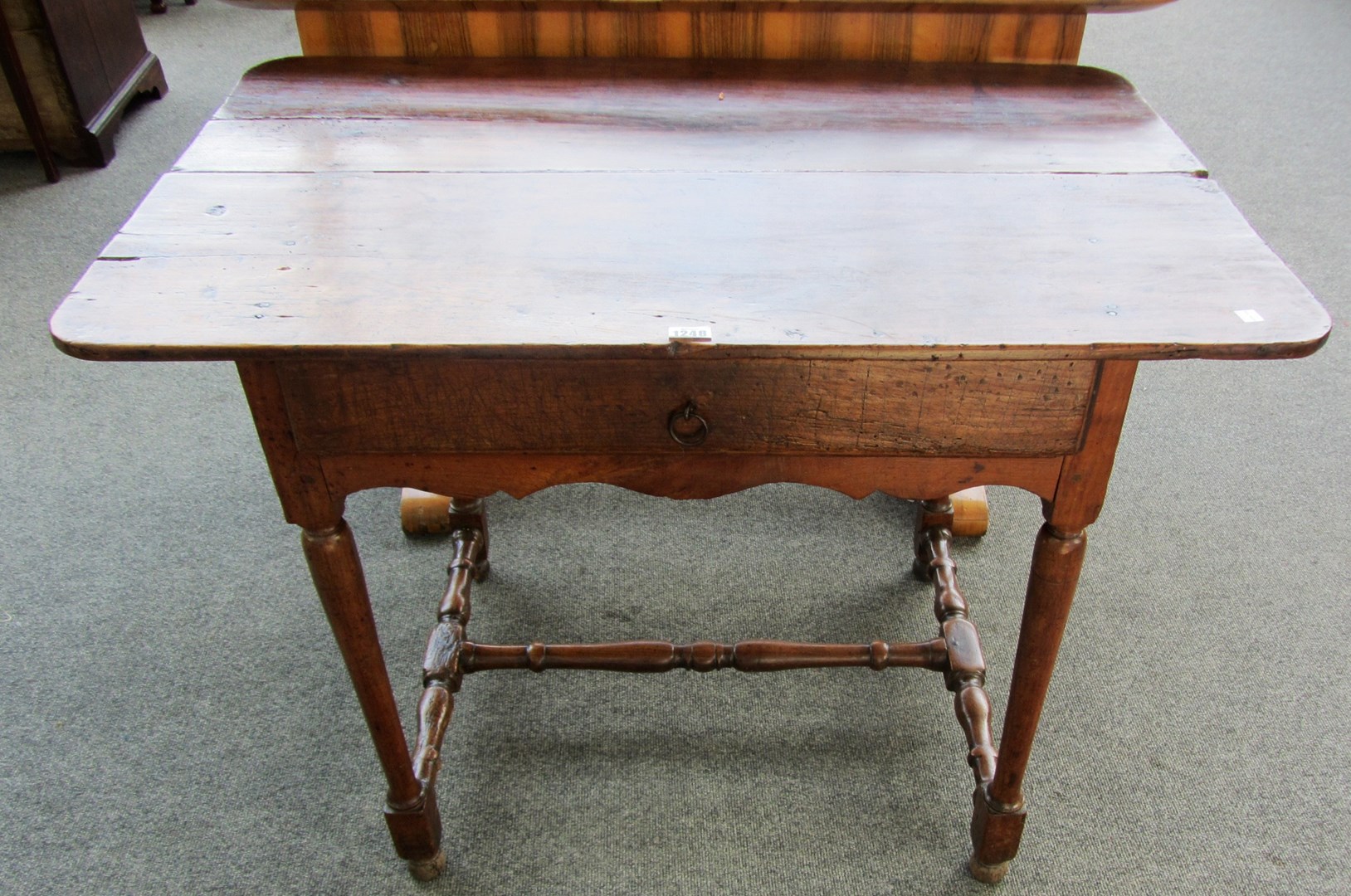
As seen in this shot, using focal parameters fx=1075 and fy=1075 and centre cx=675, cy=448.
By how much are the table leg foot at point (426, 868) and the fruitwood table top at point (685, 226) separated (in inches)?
31.3

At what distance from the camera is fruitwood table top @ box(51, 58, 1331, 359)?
0.92m

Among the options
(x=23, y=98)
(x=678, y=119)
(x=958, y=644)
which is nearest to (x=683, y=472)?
(x=678, y=119)

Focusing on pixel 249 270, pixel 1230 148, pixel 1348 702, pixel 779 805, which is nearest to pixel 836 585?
pixel 779 805

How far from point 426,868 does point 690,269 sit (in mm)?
897

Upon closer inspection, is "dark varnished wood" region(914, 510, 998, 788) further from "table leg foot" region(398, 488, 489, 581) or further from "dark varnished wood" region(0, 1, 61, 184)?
"dark varnished wood" region(0, 1, 61, 184)

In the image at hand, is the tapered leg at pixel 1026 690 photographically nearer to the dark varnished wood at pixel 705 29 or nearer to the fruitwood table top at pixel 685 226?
the fruitwood table top at pixel 685 226

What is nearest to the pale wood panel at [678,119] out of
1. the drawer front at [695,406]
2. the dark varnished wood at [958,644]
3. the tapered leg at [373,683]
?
the drawer front at [695,406]

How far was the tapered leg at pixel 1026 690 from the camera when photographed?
45.4 inches

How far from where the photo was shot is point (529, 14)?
147 cm

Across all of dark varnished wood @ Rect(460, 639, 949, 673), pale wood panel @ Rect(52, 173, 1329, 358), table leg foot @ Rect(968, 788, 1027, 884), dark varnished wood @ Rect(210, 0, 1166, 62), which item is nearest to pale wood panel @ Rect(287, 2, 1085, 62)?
dark varnished wood @ Rect(210, 0, 1166, 62)

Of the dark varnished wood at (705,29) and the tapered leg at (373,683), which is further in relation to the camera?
the dark varnished wood at (705,29)

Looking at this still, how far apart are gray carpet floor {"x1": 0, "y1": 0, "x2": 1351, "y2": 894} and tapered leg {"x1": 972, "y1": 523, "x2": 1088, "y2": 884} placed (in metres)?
0.08

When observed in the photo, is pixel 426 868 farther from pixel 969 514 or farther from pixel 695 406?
pixel 969 514

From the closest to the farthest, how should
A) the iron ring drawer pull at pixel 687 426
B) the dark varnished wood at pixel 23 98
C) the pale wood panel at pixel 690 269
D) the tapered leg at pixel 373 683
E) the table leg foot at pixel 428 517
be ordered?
the pale wood panel at pixel 690 269
the iron ring drawer pull at pixel 687 426
the tapered leg at pixel 373 683
the table leg foot at pixel 428 517
the dark varnished wood at pixel 23 98
